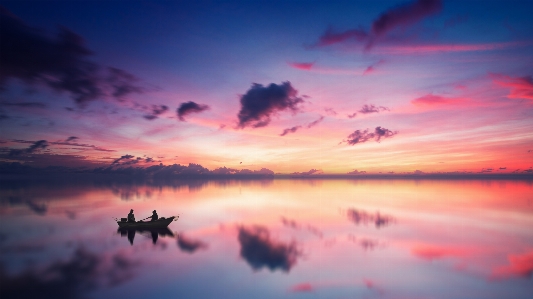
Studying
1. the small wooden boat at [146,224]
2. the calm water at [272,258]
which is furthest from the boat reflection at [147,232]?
the small wooden boat at [146,224]

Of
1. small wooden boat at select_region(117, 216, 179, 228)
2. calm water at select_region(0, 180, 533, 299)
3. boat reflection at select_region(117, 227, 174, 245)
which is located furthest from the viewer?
small wooden boat at select_region(117, 216, 179, 228)

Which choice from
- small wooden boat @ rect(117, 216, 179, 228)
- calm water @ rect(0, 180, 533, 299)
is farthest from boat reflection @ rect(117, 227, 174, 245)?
small wooden boat @ rect(117, 216, 179, 228)

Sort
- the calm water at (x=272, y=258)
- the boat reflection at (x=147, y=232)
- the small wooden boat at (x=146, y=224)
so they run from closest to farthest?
the calm water at (x=272, y=258) → the boat reflection at (x=147, y=232) → the small wooden boat at (x=146, y=224)

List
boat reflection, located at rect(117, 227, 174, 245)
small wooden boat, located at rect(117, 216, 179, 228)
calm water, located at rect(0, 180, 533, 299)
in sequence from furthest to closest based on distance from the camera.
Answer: small wooden boat, located at rect(117, 216, 179, 228), boat reflection, located at rect(117, 227, 174, 245), calm water, located at rect(0, 180, 533, 299)

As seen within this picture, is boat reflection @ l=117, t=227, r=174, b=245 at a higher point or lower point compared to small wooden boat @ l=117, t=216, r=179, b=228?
lower

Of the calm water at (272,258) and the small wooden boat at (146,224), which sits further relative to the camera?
the small wooden boat at (146,224)

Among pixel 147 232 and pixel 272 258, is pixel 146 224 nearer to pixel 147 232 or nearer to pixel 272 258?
pixel 147 232

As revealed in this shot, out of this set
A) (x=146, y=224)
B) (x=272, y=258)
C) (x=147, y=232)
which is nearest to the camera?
(x=272, y=258)

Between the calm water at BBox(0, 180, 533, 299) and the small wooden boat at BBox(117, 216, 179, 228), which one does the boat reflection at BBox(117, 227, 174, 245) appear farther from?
the small wooden boat at BBox(117, 216, 179, 228)

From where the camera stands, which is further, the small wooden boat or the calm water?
the small wooden boat

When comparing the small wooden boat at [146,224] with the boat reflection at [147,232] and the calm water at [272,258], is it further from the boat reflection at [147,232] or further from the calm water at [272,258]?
the calm water at [272,258]

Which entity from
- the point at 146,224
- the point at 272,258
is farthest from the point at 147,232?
the point at 272,258

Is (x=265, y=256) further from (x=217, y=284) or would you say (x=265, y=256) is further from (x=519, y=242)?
(x=519, y=242)

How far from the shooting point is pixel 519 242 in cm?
2319
